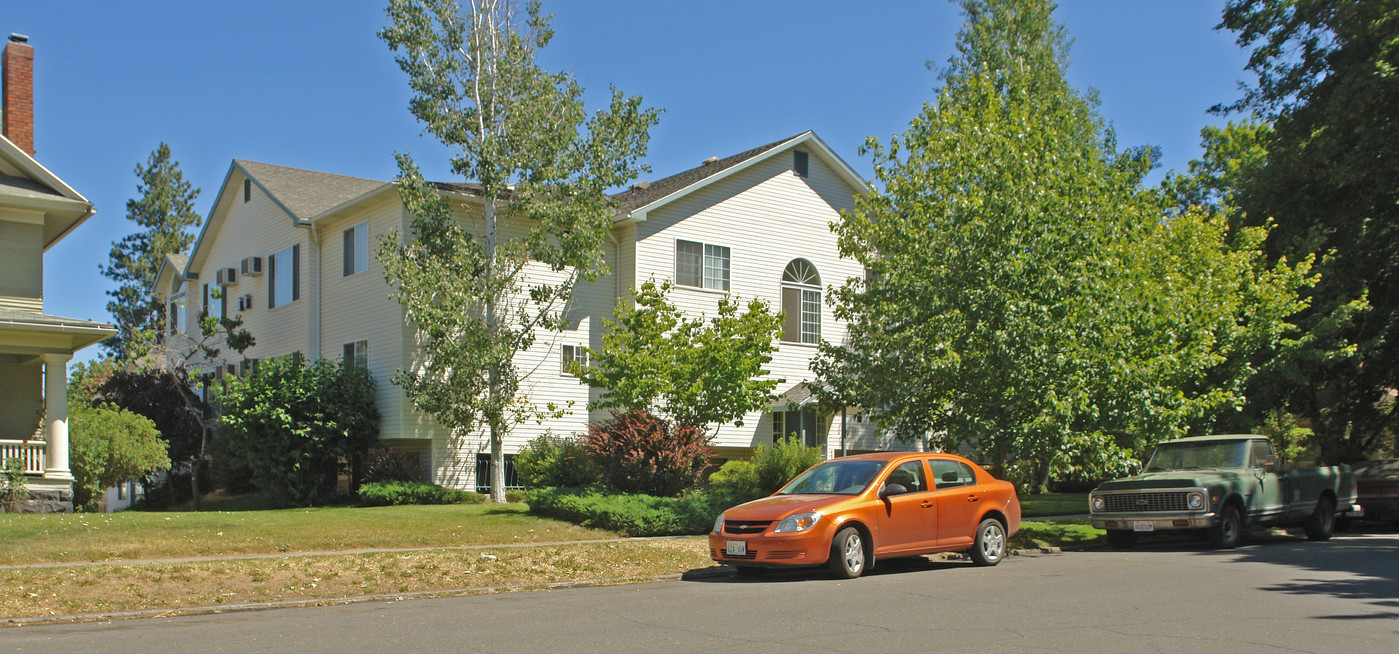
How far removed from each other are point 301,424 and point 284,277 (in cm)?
758

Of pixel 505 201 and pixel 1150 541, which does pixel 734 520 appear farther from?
pixel 505 201

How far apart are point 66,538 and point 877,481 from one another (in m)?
10.8

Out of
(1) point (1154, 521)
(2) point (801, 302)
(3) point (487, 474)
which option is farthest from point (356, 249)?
(1) point (1154, 521)

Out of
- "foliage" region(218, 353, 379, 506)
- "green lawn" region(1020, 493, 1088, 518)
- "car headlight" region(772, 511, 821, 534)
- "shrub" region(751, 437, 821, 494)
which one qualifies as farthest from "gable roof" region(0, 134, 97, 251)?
"green lawn" region(1020, 493, 1088, 518)

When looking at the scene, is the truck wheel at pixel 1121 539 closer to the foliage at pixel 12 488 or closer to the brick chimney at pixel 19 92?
the foliage at pixel 12 488

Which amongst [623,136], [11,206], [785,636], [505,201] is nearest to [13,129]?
[11,206]

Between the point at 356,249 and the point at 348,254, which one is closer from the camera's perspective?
the point at 356,249

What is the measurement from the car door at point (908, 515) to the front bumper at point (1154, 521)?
472 centimetres

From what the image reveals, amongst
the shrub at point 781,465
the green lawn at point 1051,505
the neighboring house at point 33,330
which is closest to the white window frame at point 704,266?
the shrub at point 781,465

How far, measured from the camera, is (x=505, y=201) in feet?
86.5

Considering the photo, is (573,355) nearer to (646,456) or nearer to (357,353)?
(357,353)

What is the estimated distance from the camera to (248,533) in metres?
15.5

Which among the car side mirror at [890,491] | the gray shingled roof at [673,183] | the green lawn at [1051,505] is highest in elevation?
the gray shingled roof at [673,183]

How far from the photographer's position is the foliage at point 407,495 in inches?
926
